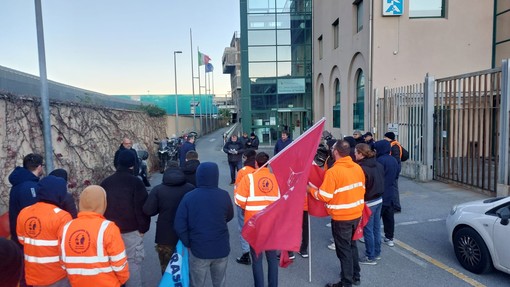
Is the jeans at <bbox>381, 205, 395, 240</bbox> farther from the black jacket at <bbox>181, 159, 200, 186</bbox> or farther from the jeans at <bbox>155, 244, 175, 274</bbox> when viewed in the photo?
the jeans at <bbox>155, 244, 175, 274</bbox>

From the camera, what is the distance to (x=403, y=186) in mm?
10891

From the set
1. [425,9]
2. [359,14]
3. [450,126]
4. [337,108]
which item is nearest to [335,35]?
[359,14]

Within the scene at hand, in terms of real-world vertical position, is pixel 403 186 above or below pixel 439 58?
below

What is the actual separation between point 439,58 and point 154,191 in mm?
14359

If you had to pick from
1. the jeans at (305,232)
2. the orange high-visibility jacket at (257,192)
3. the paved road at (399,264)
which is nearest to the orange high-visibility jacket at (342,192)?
the orange high-visibility jacket at (257,192)

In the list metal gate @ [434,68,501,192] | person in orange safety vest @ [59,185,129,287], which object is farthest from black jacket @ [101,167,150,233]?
metal gate @ [434,68,501,192]

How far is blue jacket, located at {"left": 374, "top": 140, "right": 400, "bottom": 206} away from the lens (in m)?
5.74

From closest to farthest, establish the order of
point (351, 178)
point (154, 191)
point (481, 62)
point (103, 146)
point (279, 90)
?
point (154, 191) < point (351, 178) < point (103, 146) < point (481, 62) < point (279, 90)

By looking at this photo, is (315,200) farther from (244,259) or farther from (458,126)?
(458,126)

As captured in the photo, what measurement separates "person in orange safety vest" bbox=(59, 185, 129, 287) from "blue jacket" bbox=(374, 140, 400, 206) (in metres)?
4.33

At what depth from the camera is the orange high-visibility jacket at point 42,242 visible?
10.3 feet

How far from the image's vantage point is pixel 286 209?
13.3ft

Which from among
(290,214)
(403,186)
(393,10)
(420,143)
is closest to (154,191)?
(290,214)

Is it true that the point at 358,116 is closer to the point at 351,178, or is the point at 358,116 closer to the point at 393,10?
the point at 393,10
